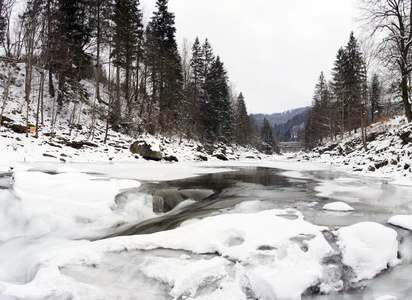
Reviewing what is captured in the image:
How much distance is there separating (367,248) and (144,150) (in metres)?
17.3

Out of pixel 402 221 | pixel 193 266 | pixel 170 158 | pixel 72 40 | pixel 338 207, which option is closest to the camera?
pixel 193 266

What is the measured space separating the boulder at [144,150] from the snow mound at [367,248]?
16.7 m

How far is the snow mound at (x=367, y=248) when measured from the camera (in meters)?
2.79

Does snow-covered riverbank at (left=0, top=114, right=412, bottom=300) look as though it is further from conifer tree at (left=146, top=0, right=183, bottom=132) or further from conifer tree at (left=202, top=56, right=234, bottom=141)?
conifer tree at (left=202, top=56, right=234, bottom=141)

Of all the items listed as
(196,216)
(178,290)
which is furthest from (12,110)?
(178,290)

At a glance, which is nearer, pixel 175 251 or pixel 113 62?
pixel 175 251

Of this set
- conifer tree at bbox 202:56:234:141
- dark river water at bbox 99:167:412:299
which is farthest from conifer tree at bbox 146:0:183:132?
dark river water at bbox 99:167:412:299

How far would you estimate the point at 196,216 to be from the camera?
16.0 feet

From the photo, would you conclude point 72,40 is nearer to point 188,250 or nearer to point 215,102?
point 215,102

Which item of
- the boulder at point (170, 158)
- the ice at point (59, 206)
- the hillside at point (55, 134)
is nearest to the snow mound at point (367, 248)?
the ice at point (59, 206)

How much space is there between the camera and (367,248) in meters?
3.02

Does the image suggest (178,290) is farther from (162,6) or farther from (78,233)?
(162,6)

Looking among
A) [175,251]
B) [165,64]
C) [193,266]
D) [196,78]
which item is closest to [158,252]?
[175,251]

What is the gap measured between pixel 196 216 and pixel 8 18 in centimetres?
2614
